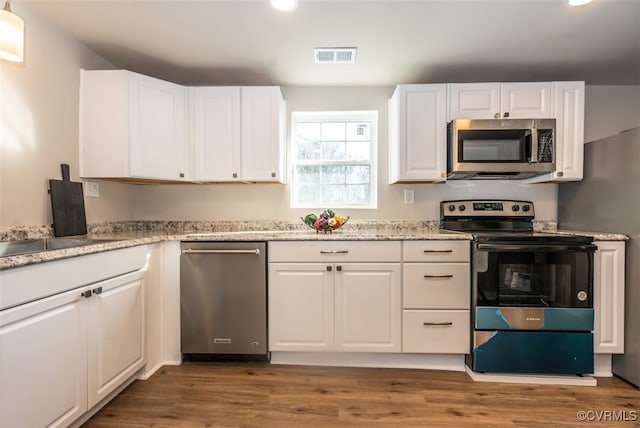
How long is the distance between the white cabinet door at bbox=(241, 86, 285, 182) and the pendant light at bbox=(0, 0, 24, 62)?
134cm

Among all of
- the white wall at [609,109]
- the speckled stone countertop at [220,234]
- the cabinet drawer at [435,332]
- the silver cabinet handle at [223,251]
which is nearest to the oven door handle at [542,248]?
the speckled stone countertop at [220,234]

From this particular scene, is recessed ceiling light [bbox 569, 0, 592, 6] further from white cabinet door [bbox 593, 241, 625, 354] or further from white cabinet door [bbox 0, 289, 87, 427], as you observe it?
white cabinet door [bbox 0, 289, 87, 427]

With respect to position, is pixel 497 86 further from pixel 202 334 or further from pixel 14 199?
pixel 14 199

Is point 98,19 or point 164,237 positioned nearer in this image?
point 98,19

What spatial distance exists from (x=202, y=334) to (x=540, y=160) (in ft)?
8.98

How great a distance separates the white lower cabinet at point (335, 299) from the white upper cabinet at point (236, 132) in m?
0.75

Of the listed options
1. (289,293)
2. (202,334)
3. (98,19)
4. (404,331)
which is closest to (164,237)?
(202,334)

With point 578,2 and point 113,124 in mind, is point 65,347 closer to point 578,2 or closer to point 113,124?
point 113,124

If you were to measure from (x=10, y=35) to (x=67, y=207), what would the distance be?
3.46 feet

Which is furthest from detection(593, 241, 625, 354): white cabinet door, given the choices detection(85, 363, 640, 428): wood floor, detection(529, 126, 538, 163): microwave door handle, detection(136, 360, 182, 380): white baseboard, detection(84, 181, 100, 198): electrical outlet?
detection(84, 181, 100, 198): electrical outlet

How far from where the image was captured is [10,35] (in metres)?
1.34

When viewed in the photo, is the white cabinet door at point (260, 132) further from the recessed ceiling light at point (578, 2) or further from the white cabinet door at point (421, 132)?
the recessed ceiling light at point (578, 2)

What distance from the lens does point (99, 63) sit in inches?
93.0

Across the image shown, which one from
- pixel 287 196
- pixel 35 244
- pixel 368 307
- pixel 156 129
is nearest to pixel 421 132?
pixel 287 196
